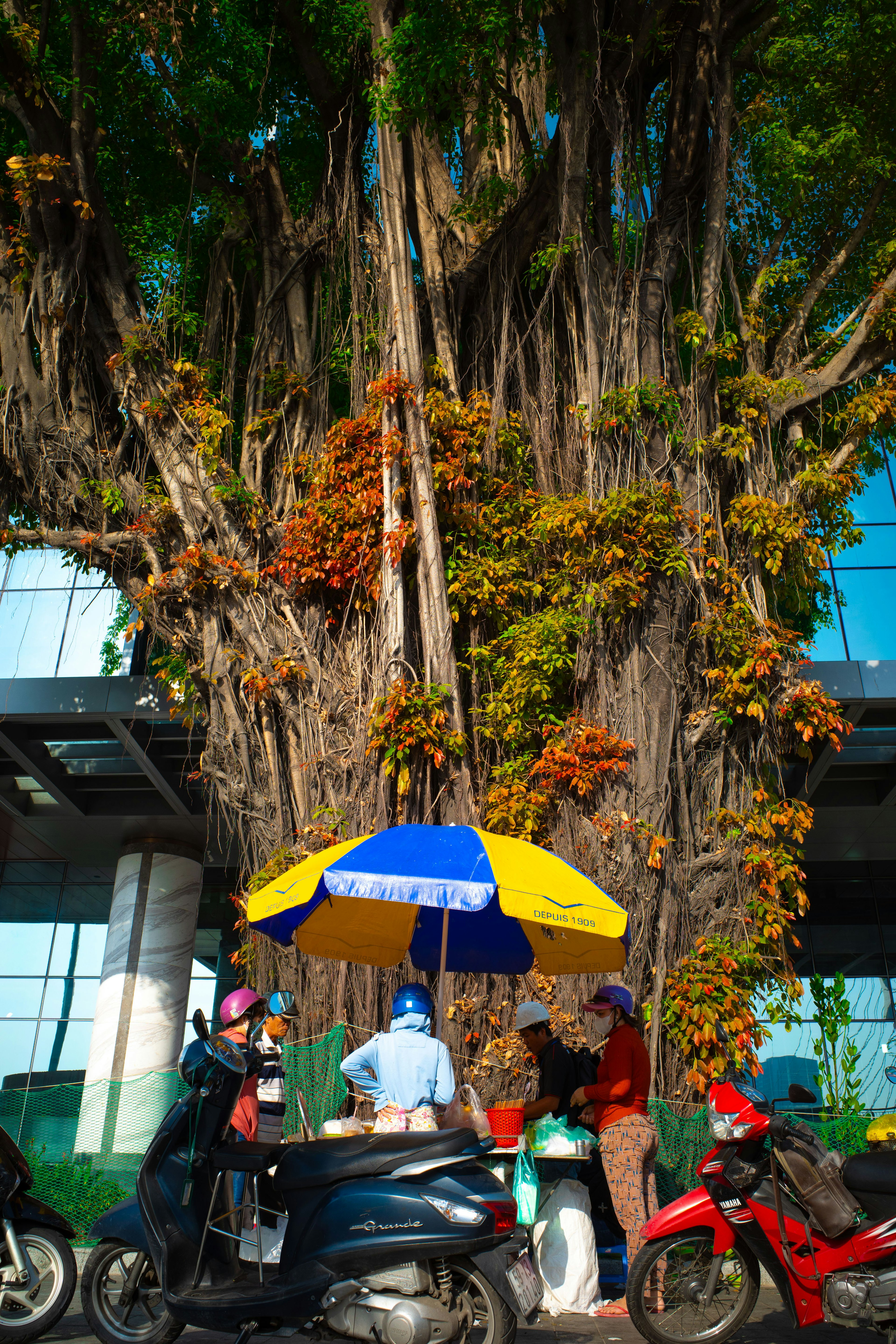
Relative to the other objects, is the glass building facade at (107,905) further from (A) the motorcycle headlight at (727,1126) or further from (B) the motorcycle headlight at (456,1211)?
(B) the motorcycle headlight at (456,1211)

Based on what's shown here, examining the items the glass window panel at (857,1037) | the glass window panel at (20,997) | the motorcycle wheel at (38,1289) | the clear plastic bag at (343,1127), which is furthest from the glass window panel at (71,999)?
the motorcycle wheel at (38,1289)

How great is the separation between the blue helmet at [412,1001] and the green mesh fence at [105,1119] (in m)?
2.39

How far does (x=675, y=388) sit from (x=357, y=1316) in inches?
281

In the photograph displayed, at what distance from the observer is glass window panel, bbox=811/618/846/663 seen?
1127cm

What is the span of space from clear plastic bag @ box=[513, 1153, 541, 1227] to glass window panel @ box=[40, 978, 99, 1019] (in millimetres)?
13230

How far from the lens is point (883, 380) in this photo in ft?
25.1

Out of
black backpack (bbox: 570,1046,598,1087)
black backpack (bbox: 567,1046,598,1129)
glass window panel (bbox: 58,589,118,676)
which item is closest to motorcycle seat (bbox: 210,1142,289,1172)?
black backpack (bbox: 567,1046,598,1129)

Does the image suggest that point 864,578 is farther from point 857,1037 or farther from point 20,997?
point 20,997

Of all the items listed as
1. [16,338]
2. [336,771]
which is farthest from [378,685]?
[16,338]

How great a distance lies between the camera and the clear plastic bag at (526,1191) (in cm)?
414

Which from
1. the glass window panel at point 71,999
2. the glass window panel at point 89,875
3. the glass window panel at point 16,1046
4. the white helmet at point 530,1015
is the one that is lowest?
the white helmet at point 530,1015

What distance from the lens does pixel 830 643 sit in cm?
1144

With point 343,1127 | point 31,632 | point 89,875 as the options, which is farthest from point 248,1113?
point 89,875

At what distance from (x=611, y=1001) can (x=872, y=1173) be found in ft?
4.53
